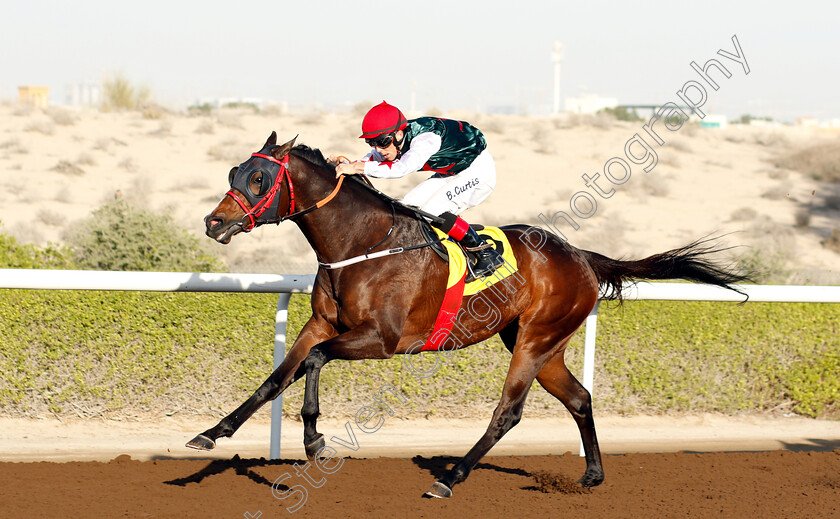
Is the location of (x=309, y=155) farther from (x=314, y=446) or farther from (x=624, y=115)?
(x=624, y=115)

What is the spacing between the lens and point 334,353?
3705mm

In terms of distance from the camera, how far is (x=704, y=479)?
178 inches

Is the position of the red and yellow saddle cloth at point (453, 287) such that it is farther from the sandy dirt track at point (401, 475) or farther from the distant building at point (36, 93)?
the distant building at point (36, 93)

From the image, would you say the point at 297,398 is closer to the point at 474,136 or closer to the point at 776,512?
the point at 474,136

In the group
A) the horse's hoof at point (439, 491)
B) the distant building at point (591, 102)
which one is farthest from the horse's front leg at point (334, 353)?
the distant building at point (591, 102)

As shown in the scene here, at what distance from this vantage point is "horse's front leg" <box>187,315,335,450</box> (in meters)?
3.54

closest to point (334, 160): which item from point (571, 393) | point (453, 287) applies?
point (453, 287)

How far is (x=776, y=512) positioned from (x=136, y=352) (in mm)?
3836

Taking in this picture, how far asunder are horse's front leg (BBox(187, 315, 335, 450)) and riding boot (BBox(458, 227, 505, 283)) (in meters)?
0.74

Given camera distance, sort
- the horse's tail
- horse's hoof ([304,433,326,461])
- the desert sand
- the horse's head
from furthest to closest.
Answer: the desert sand → the horse's tail → horse's hoof ([304,433,326,461]) → the horse's head

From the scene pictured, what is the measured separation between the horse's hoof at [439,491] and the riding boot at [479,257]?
97 cm

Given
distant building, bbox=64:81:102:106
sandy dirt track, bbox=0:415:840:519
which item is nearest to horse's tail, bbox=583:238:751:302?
sandy dirt track, bbox=0:415:840:519

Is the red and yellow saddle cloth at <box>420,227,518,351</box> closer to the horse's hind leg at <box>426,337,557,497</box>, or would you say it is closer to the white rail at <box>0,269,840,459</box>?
the horse's hind leg at <box>426,337,557,497</box>

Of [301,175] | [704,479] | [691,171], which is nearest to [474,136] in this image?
[301,175]
